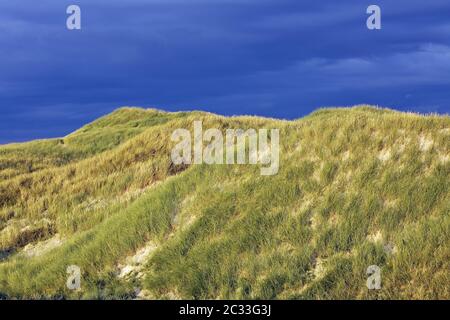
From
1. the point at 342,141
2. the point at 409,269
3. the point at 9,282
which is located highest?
the point at 342,141

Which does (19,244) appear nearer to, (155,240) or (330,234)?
(155,240)

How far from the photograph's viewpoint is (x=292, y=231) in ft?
50.2

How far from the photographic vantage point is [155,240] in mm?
16953

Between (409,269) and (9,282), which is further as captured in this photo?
(9,282)

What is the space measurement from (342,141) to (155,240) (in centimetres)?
671

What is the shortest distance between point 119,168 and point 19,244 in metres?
7.35

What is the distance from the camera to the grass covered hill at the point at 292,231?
1380 cm

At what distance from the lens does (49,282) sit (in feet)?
56.3

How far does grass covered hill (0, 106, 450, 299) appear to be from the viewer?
1380cm

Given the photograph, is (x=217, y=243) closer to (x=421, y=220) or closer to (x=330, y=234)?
(x=330, y=234)

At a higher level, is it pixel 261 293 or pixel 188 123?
pixel 188 123
